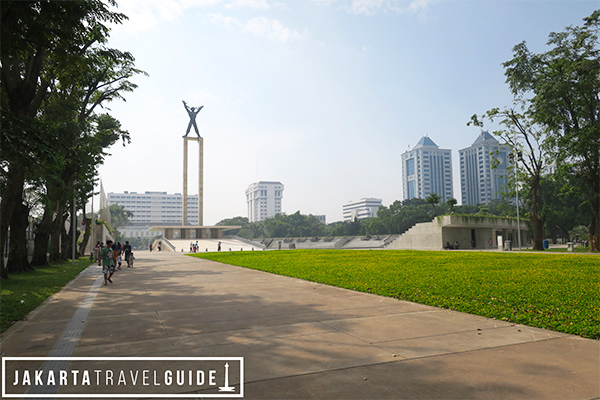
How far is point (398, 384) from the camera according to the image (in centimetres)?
394

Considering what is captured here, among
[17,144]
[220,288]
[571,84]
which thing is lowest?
[220,288]

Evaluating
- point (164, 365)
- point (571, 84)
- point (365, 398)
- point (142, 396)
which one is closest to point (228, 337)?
point (164, 365)

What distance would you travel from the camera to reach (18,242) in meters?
19.0

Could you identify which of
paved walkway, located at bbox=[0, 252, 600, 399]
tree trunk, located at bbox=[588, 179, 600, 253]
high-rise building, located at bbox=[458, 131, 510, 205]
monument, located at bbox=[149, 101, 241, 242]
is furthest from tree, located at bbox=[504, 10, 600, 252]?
high-rise building, located at bbox=[458, 131, 510, 205]

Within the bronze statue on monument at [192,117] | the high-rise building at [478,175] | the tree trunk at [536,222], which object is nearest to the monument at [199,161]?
the bronze statue on monument at [192,117]

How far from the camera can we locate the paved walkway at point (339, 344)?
3900 millimetres

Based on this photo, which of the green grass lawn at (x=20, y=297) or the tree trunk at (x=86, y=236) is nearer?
the green grass lawn at (x=20, y=297)

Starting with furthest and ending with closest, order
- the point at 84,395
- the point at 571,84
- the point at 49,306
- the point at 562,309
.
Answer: the point at 571,84, the point at 49,306, the point at 562,309, the point at 84,395

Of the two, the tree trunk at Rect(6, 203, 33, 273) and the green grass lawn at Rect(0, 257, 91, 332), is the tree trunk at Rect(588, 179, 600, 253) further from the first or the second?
the tree trunk at Rect(6, 203, 33, 273)

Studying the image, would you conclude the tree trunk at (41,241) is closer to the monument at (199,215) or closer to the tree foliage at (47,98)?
the tree foliage at (47,98)

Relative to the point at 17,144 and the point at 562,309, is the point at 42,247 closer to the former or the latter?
the point at 17,144

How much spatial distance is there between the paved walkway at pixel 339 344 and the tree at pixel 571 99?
88.6 feet

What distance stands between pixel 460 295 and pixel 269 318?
Result: 181 inches

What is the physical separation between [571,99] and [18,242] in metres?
37.3
